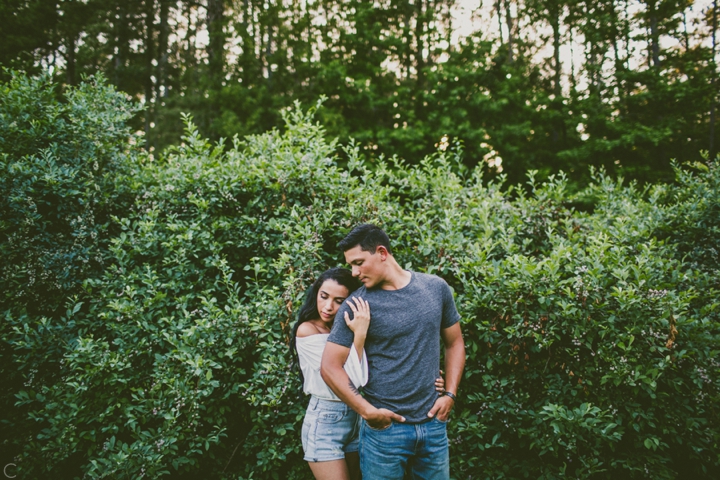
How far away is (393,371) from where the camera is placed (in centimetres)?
250

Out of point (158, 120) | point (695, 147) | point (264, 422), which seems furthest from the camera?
point (158, 120)

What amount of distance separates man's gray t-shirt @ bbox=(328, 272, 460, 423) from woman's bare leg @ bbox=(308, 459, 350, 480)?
51cm

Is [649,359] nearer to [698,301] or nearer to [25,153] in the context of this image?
[698,301]

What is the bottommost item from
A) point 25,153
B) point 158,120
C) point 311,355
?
point 311,355

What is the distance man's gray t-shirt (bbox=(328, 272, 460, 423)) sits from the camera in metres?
2.47

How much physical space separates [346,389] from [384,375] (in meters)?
0.26

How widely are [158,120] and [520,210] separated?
21.6 metres

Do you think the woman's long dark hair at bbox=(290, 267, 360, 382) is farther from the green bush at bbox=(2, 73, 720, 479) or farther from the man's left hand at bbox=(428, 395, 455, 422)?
the man's left hand at bbox=(428, 395, 455, 422)

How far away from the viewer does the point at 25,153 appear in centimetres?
461

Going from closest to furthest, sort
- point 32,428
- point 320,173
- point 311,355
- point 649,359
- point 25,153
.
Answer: point 311,355, point 649,359, point 32,428, point 320,173, point 25,153

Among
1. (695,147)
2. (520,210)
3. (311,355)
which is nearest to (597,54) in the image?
(695,147)

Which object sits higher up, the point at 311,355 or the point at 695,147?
the point at 695,147

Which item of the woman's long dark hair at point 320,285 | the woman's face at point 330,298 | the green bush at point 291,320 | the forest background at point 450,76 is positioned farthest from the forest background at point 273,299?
the forest background at point 450,76

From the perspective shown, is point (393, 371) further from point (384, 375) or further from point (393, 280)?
point (393, 280)
